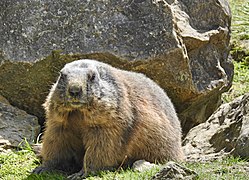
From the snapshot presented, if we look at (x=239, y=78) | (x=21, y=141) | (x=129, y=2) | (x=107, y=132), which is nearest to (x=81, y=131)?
(x=107, y=132)

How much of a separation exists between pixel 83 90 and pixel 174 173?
4.63 ft

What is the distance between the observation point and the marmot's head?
6.63 m

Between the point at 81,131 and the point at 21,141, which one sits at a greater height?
the point at 81,131

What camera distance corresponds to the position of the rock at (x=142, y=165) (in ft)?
22.3

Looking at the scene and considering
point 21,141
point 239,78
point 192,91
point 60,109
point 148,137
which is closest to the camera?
point 60,109

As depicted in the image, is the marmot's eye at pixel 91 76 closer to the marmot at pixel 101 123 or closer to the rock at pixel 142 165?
the marmot at pixel 101 123

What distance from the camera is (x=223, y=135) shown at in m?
8.06

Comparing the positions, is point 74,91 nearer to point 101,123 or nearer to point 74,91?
point 74,91

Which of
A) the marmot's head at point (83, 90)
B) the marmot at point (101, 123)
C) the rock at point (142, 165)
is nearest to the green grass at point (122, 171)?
the rock at point (142, 165)

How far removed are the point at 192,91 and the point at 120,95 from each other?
1989 millimetres

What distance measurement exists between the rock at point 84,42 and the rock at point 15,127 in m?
0.19

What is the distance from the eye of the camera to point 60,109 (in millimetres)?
6801

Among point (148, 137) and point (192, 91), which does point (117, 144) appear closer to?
point (148, 137)

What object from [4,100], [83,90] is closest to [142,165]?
[83,90]
